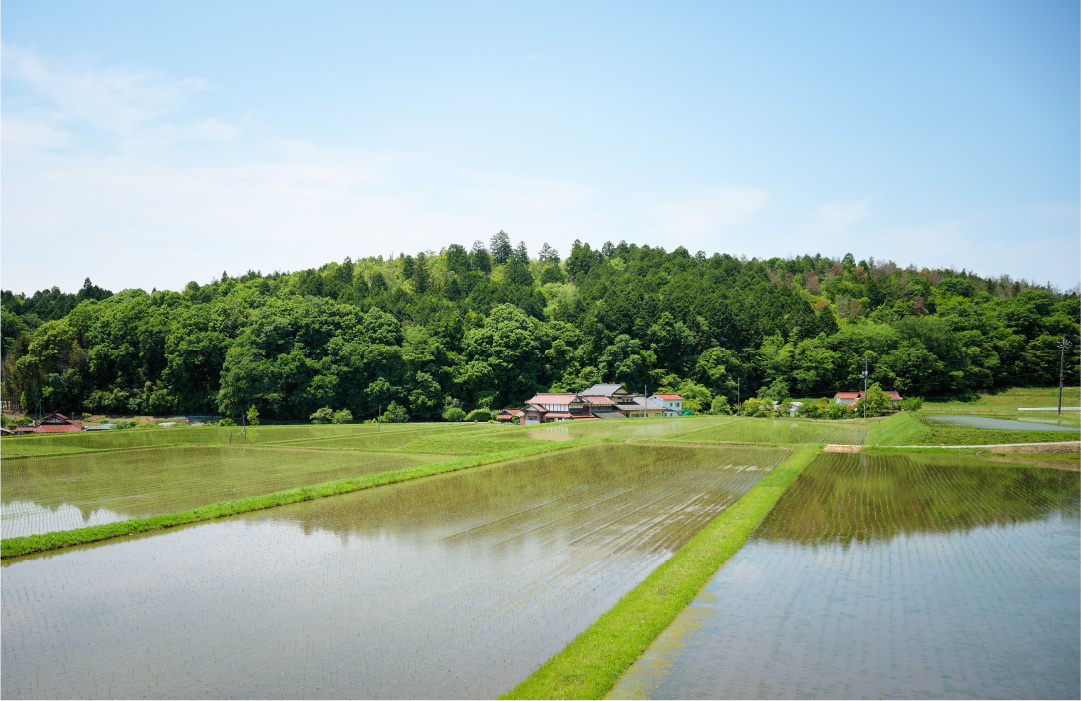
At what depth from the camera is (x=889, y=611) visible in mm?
10039

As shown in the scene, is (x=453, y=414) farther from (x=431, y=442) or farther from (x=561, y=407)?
(x=431, y=442)

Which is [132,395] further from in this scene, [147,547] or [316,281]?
[147,547]

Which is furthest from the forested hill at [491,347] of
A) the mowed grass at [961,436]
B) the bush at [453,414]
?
the mowed grass at [961,436]

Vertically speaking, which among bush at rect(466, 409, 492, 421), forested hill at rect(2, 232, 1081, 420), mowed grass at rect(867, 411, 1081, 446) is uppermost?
forested hill at rect(2, 232, 1081, 420)

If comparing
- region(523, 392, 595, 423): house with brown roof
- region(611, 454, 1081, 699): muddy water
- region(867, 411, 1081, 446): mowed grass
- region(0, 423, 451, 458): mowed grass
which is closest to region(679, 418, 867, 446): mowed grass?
region(867, 411, 1081, 446): mowed grass

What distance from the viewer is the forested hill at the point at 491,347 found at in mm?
51562

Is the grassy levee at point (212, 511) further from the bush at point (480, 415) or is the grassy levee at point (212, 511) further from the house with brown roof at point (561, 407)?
the bush at point (480, 415)

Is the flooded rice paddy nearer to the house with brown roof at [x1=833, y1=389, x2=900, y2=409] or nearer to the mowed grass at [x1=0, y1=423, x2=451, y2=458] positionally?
the mowed grass at [x1=0, y1=423, x2=451, y2=458]

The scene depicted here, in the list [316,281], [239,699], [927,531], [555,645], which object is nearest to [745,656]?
[555,645]

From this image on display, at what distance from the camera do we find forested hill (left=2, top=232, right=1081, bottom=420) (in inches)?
2030

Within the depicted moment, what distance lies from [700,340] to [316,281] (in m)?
45.5

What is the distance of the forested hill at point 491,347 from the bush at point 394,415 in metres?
1.12

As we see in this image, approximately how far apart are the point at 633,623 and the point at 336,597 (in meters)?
5.16

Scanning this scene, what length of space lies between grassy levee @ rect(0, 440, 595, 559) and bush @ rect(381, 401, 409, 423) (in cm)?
2467
